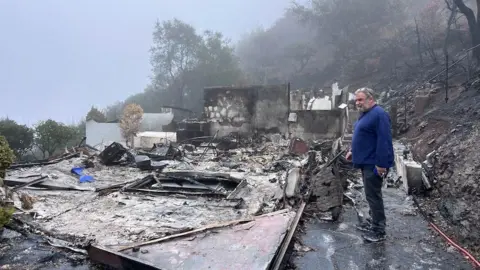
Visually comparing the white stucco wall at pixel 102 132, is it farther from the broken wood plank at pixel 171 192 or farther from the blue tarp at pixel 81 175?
the broken wood plank at pixel 171 192

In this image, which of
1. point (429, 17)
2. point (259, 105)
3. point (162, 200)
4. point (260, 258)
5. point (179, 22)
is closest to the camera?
point (260, 258)

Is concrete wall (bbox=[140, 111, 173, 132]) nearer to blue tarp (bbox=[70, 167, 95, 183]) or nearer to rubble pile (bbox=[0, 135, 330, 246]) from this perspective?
rubble pile (bbox=[0, 135, 330, 246])

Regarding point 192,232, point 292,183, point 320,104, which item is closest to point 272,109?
point 320,104

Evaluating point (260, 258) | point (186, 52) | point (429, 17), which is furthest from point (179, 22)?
point (260, 258)

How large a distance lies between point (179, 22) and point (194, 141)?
28327mm

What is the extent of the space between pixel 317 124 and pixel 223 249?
10742 millimetres

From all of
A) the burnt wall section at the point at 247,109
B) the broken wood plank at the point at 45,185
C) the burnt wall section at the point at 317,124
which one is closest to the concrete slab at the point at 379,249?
the broken wood plank at the point at 45,185

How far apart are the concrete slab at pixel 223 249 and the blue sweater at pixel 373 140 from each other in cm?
123

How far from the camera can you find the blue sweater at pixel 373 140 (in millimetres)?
3807

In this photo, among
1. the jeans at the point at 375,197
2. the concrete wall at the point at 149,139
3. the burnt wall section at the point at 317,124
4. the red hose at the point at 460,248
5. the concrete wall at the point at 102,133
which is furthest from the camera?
the concrete wall at the point at 102,133

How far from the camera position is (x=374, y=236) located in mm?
3945

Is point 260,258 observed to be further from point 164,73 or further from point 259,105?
point 164,73

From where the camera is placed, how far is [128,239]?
397 cm

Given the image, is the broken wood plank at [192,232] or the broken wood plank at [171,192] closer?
the broken wood plank at [192,232]
